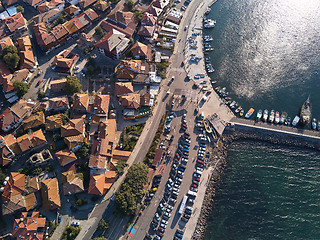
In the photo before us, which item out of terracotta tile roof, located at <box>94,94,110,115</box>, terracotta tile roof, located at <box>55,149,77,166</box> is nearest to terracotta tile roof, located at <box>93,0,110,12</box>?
terracotta tile roof, located at <box>94,94,110,115</box>

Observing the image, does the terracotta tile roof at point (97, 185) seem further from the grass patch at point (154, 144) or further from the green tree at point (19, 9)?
the green tree at point (19, 9)

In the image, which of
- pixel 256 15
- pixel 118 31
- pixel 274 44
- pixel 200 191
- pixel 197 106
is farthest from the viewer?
pixel 256 15

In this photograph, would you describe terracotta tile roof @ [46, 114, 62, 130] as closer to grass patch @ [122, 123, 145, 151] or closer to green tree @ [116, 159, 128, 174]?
grass patch @ [122, 123, 145, 151]

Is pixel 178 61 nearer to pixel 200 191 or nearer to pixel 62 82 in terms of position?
pixel 62 82

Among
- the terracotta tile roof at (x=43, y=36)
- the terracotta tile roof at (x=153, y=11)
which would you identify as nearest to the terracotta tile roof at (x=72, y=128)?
the terracotta tile roof at (x=43, y=36)

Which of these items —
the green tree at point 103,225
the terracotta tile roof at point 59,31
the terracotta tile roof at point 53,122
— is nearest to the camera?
the green tree at point 103,225

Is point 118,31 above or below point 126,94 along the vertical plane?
above

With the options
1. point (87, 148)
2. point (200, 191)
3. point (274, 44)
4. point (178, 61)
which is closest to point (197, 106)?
point (178, 61)

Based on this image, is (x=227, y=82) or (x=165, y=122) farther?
(x=227, y=82)
